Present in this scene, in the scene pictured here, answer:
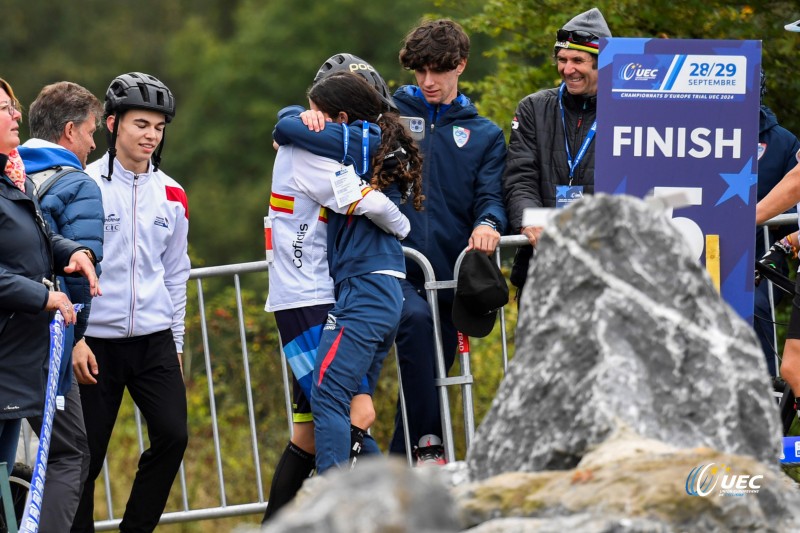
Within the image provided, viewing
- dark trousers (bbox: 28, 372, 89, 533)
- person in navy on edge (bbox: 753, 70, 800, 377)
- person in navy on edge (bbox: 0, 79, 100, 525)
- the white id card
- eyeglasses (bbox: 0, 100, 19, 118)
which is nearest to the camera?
person in navy on edge (bbox: 0, 79, 100, 525)

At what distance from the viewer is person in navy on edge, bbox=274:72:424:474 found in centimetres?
548

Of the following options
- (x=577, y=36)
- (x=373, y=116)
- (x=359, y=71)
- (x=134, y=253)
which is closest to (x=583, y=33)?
(x=577, y=36)

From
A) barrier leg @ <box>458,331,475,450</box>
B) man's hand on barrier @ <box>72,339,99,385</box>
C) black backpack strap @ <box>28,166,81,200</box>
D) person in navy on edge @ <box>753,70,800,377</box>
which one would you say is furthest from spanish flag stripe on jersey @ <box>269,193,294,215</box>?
person in navy on edge @ <box>753,70,800,377</box>

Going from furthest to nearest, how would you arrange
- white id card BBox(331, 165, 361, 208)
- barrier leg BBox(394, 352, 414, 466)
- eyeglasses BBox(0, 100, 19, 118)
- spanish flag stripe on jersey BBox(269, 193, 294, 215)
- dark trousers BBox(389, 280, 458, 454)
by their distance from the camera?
barrier leg BBox(394, 352, 414, 466), dark trousers BBox(389, 280, 458, 454), spanish flag stripe on jersey BBox(269, 193, 294, 215), white id card BBox(331, 165, 361, 208), eyeglasses BBox(0, 100, 19, 118)

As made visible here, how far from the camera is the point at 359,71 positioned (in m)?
6.12

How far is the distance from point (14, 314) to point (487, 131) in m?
2.46

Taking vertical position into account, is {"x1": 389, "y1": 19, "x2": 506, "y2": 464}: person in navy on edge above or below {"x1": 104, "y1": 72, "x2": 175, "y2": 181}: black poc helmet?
below

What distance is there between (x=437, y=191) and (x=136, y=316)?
1495mm

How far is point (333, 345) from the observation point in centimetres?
549

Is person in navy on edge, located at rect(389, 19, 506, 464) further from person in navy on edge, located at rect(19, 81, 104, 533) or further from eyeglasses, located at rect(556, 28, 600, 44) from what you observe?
person in navy on edge, located at rect(19, 81, 104, 533)

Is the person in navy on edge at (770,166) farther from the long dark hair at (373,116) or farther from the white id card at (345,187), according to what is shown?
the white id card at (345,187)

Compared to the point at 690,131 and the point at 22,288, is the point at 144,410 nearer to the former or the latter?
the point at 22,288

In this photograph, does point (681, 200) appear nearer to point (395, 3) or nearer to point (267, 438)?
point (267, 438)

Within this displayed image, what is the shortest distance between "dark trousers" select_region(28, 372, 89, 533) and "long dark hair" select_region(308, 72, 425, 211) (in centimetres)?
154
